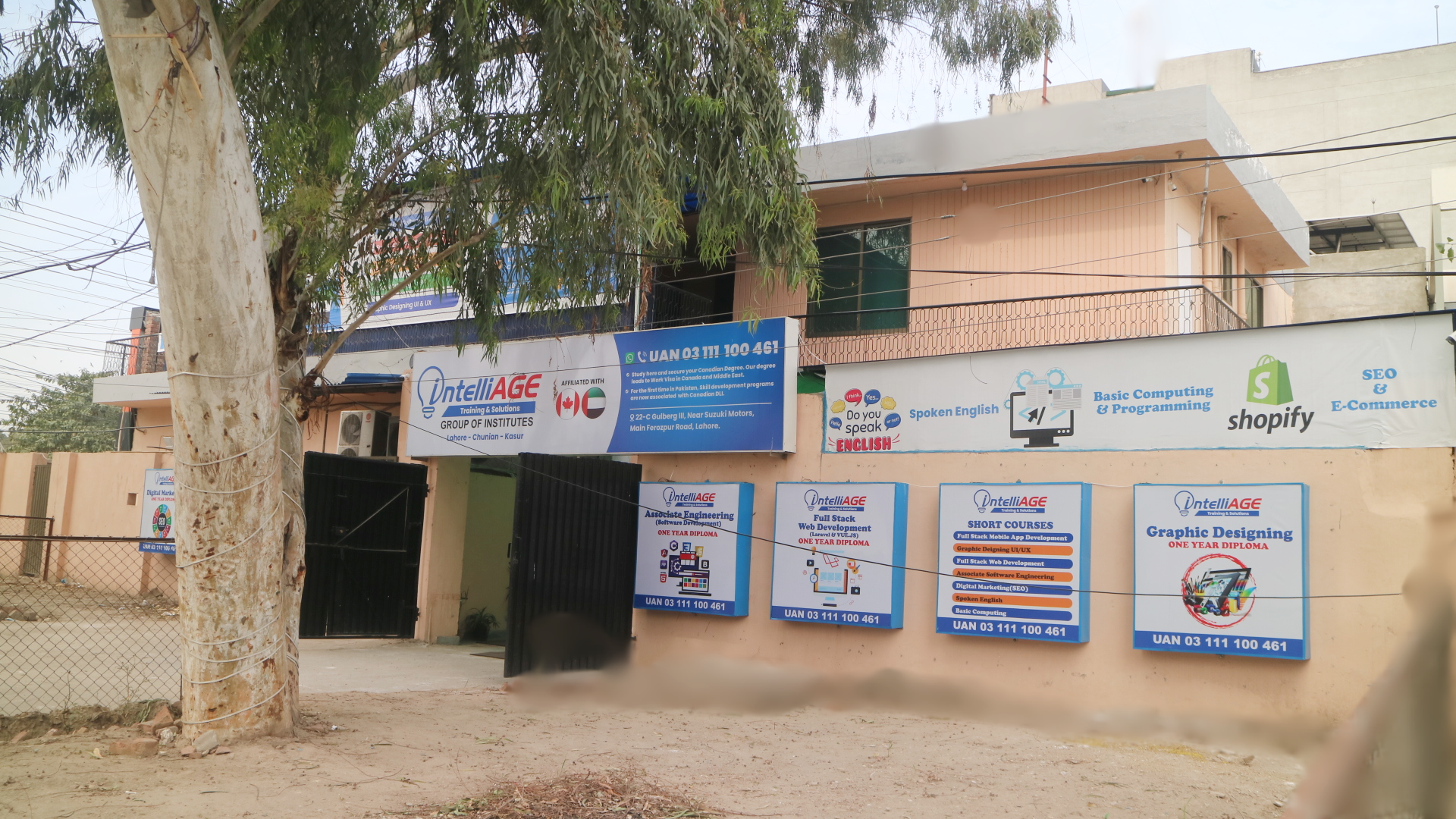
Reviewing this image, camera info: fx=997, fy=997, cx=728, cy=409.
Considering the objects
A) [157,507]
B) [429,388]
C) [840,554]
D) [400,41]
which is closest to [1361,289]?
[840,554]

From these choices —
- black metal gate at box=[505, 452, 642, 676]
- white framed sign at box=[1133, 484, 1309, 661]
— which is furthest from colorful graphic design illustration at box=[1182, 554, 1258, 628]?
black metal gate at box=[505, 452, 642, 676]

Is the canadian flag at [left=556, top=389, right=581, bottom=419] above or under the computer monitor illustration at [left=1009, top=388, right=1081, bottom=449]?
above

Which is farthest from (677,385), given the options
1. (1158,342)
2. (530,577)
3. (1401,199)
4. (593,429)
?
(1401,199)

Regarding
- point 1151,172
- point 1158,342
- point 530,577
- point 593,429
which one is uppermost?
point 1151,172

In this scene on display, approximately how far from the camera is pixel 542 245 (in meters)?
8.73

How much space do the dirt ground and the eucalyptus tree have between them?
0.78 m

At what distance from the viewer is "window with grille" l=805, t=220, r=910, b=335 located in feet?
41.4

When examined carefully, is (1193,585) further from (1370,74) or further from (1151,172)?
(1370,74)

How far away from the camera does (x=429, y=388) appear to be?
1437 cm

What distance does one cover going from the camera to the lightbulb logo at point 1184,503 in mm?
8906

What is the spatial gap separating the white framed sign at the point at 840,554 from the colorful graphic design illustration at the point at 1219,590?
9.15ft

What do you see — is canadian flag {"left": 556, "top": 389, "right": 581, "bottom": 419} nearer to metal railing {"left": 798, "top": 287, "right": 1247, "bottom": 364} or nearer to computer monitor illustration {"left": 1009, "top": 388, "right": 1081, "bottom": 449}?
metal railing {"left": 798, "top": 287, "right": 1247, "bottom": 364}

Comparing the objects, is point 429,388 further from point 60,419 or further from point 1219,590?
point 60,419

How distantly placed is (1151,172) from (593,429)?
288 inches
